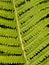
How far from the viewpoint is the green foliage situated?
140 cm

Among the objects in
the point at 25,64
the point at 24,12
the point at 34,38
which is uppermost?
the point at 24,12

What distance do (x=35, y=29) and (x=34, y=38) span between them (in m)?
0.06

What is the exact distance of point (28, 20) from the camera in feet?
4.90

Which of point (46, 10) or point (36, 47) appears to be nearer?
point (36, 47)

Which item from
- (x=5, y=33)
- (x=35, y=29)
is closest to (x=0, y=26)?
(x=5, y=33)

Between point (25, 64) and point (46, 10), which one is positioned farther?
point (46, 10)

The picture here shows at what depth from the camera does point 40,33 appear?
1.44 m

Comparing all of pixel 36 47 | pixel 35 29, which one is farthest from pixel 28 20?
pixel 36 47

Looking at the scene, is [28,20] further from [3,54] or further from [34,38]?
[3,54]

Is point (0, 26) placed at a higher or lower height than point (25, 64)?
higher

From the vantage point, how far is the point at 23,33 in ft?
4.84

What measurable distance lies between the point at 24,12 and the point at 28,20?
0.08 meters

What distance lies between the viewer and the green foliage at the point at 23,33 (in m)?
1.40

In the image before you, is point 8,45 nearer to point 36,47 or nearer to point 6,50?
point 6,50
